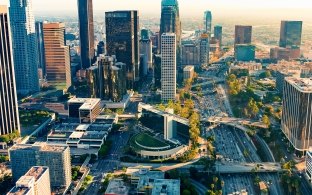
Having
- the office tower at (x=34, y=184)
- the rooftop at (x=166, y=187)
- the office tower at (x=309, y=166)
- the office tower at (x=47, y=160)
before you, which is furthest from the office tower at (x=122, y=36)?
the office tower at (x=309, y=166)

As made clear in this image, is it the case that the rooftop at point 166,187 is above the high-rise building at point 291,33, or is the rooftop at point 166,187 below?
below

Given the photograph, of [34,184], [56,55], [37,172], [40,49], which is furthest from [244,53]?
[34,184]

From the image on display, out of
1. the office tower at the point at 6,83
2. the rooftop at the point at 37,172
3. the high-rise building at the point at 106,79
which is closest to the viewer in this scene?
the rooftop at the point at 37,172

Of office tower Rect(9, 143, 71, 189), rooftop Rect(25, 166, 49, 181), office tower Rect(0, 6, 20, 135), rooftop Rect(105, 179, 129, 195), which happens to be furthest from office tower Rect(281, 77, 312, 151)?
office tower Rect(0, 6, 20, 135)

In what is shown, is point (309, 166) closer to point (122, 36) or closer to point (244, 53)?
point (122, 36)

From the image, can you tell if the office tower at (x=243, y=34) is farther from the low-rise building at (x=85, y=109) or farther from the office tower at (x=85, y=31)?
the low-rise building at (x=85, y=109)

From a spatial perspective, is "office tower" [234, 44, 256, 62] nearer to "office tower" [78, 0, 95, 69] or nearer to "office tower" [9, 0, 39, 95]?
"office tower" [78, 0, 95, 69]
